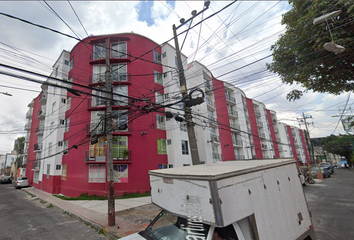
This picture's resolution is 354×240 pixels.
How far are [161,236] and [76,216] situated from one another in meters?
8.11

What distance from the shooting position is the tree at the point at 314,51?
6000 millimetres

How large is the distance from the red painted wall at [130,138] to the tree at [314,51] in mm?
9173

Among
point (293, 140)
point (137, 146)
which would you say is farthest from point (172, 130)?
point (293, 140)

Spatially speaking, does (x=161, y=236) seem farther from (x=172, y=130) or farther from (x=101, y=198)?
(x=172, y=130)

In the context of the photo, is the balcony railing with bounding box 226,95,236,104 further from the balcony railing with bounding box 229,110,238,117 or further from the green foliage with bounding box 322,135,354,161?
the green foliage with bounding box 322,135,354,161

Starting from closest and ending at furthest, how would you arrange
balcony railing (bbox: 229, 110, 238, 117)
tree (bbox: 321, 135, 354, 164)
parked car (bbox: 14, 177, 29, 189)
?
parked car (bbox: 14, 177, 29, 189), balcony railing (bbox: 229, 110, 238, 117), tree (bbox: 321, 135, 354, 164)

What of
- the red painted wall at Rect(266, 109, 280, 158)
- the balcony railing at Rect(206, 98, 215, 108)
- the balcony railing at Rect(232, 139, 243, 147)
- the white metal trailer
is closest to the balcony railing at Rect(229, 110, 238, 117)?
the balcony railing at Rect(232, 139, 243, 147)

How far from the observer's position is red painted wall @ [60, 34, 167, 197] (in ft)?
48.1

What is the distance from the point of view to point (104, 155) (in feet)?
48.0

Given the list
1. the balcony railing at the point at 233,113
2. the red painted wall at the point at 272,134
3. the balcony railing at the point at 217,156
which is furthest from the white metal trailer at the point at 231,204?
the red painted wall at the point at 272,134

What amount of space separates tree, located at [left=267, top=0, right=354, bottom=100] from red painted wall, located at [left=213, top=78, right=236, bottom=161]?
560 inches

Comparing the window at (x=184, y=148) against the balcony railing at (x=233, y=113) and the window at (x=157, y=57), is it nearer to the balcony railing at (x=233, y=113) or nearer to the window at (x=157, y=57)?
the window at (x=157, y=57)

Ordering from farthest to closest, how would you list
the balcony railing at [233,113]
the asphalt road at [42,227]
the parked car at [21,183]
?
the balcony railing at [233,113], the parked car at [21,183], the asphalt road at [42,227]

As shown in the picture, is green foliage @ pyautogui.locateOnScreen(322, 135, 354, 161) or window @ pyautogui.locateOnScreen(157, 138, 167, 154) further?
green foliage @ pyautogui.locateOnScreen(322, 135, 354, 161)
